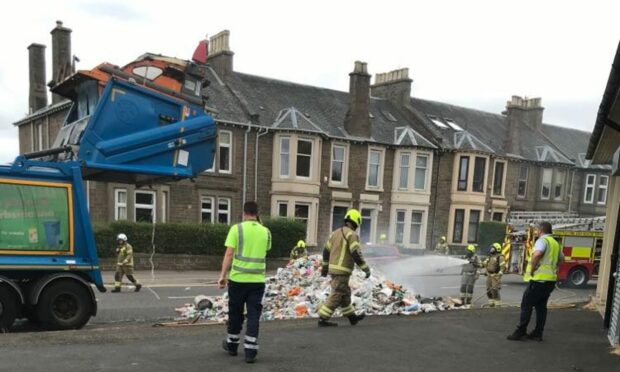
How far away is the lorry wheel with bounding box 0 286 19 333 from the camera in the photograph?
256 inches

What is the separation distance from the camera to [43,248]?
6895 mm

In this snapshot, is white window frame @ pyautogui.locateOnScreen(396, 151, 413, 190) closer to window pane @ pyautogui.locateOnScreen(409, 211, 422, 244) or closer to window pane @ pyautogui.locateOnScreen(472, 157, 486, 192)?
window pane @ pyautogui.locateOnScreen(409, 211, 422, 244)

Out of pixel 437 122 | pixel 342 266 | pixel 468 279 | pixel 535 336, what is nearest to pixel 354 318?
pixel 342 266

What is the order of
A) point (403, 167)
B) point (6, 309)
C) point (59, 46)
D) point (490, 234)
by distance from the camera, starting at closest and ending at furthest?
1. point (6, 309)
2. point (59, 46)
3. point (403, 167)
4. point (490, 234)

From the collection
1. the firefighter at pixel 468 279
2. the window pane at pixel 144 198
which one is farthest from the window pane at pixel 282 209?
the firefighter at pixel 468 279

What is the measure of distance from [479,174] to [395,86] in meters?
7.28

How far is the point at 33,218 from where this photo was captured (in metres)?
6.81

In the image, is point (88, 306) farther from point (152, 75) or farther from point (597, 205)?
point (597, 205)

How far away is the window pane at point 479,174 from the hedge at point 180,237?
1220cm

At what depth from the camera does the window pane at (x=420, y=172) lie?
26453mm

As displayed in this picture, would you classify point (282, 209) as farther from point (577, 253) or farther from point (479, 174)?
→ point (577, 253)

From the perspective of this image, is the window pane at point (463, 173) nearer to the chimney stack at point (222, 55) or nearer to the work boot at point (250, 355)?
the chimney stack at point (222, 55)

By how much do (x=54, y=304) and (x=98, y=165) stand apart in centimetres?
210

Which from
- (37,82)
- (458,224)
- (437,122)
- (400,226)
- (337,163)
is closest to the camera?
(37,82)
